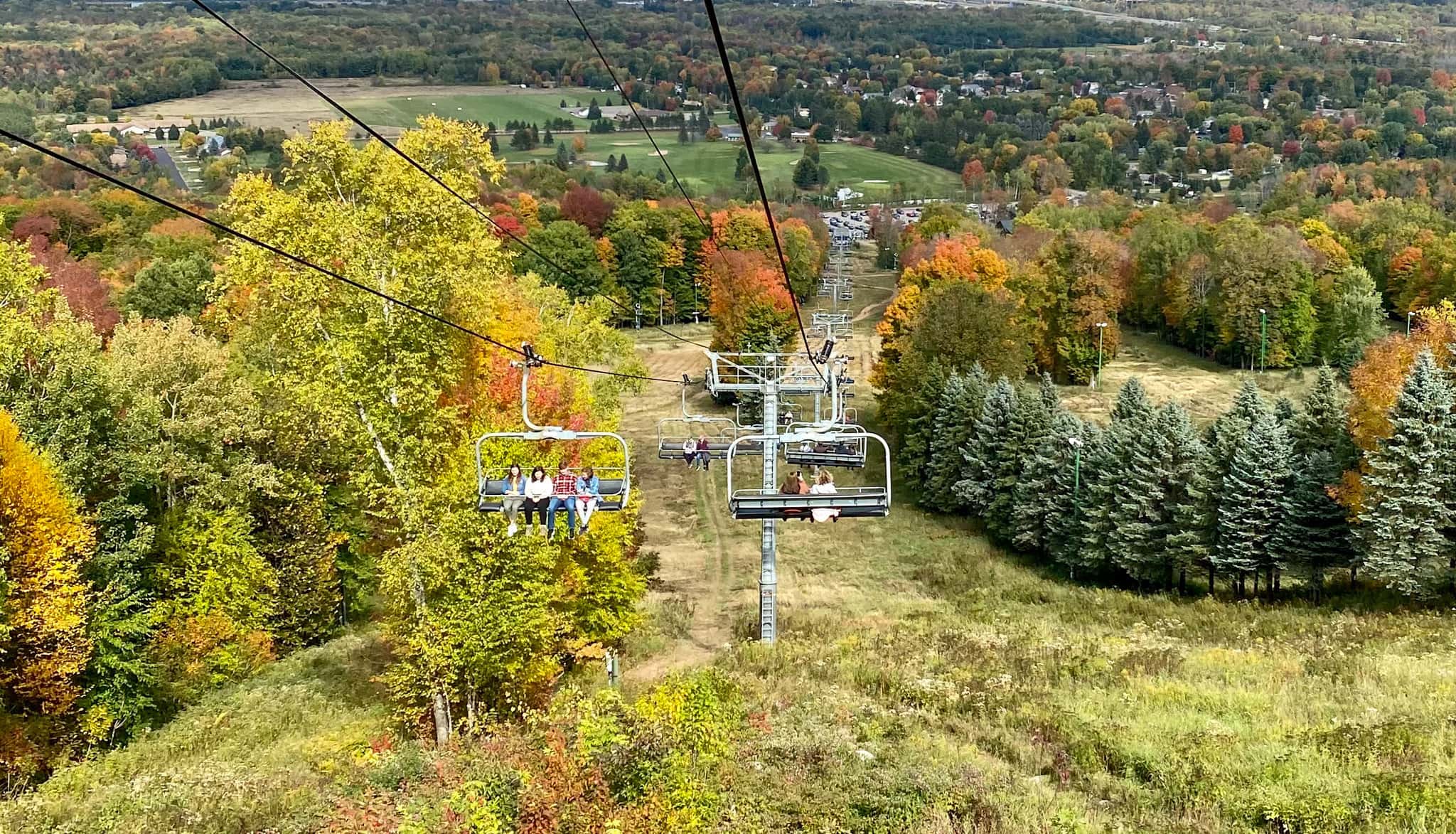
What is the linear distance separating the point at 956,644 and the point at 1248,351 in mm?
56939

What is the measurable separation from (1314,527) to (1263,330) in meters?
43.7

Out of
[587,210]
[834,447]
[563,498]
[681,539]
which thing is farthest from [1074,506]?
[587,210]

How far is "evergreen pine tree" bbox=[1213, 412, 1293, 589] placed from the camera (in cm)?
3353

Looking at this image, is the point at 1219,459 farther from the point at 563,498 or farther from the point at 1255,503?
the point at 563,498

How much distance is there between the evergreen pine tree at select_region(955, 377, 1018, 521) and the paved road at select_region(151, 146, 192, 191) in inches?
3294

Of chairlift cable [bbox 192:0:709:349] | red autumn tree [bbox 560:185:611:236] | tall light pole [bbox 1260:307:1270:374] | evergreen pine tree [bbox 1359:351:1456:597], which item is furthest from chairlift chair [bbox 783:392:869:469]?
red autumn tree [bbox 560:185:611:236]

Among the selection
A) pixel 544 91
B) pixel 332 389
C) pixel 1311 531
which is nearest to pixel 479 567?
pixel 332 389

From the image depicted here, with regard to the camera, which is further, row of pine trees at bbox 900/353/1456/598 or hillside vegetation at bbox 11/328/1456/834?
row of pine trees at bbox 900/353/1456/598

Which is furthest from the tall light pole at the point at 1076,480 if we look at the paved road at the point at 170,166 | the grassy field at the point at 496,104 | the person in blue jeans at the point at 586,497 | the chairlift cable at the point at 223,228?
the paved road at the point at 170,166

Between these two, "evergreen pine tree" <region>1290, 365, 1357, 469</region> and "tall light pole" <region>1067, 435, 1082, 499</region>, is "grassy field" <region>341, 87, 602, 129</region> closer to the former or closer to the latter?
"tall light pole" <region>1067, 435, 1082, 499</region>

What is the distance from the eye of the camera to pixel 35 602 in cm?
2227

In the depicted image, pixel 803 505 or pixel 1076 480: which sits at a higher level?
pixel 803 505

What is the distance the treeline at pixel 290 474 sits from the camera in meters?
22.4

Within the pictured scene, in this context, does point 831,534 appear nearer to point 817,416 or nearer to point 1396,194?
point 817,416
